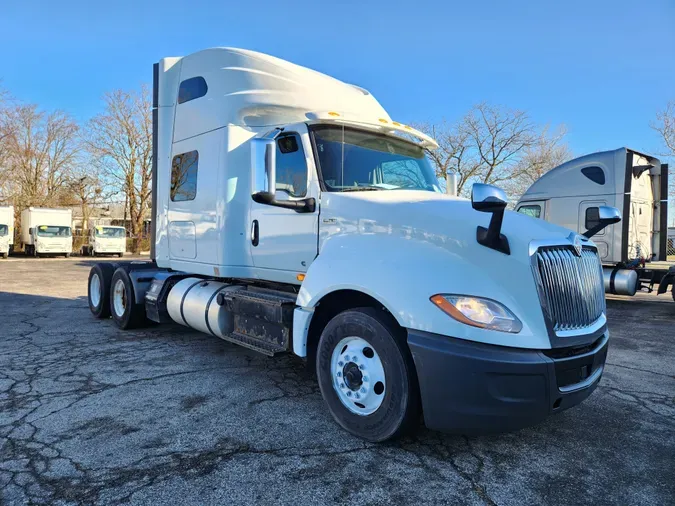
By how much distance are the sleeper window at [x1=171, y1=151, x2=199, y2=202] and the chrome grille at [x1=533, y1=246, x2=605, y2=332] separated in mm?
4285

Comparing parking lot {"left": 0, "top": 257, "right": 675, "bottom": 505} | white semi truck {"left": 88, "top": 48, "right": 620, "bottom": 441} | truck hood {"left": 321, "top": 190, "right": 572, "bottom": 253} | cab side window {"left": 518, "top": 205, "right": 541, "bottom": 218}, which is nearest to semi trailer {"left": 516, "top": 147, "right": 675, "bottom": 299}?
cab side window {"left": 518, "top": 205, "right": 541, "bottom": 218}

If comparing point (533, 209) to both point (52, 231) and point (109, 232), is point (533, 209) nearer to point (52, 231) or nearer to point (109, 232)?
point (109, 232)

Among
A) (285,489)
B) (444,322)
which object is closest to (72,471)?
(285,489)

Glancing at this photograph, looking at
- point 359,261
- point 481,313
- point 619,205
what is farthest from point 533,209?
point 481,313

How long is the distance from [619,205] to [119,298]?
11248 mm

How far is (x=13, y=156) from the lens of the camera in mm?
36750

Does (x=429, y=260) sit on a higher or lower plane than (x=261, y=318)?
higher

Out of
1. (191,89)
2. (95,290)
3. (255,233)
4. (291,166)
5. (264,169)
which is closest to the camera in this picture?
(264,169)

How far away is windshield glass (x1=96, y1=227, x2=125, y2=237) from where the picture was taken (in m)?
31.4

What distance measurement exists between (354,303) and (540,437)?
69.0 inches

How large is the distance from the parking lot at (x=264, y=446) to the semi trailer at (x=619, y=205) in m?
6.67

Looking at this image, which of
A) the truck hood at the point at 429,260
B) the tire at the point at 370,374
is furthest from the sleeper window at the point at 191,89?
the tire at the point at 370,374

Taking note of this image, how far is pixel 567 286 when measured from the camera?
3.20 metres

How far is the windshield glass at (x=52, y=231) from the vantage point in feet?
96.8
